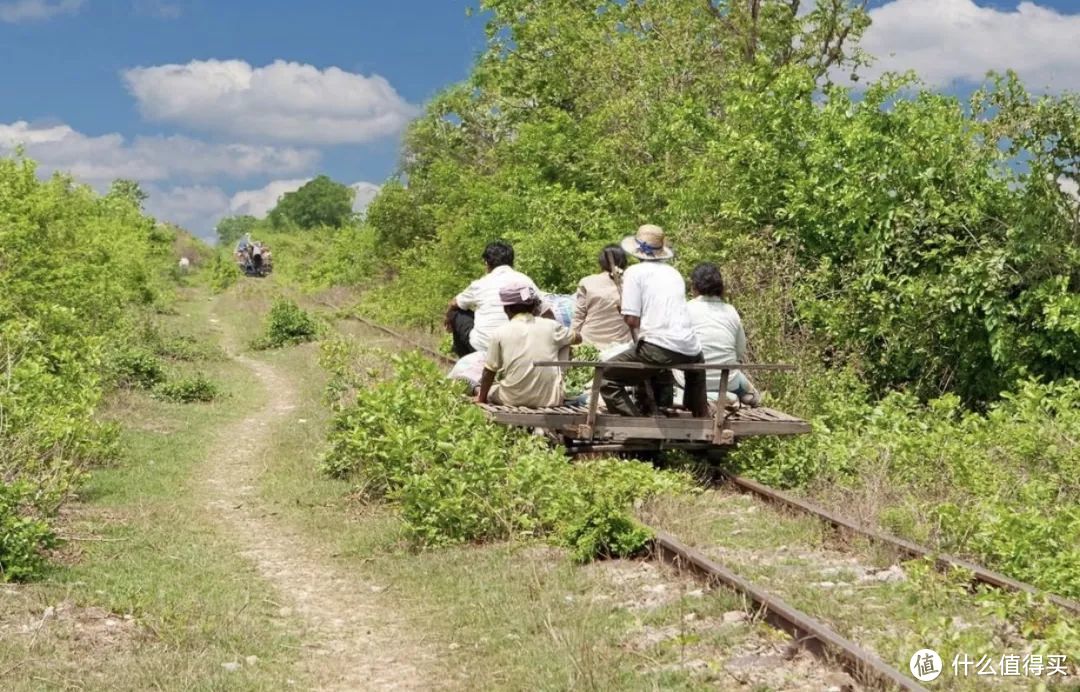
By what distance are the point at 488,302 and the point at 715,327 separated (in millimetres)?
2622

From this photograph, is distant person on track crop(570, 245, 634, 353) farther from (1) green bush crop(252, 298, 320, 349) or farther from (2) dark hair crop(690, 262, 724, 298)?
(1) green bush crop(252, 298, 320, 349)

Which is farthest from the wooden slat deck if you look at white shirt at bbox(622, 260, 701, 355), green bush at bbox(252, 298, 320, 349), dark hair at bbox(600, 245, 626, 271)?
green bush at bbox(252, 298, 320, 349)

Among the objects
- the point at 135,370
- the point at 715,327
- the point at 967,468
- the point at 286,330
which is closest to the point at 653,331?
the point at 715,327

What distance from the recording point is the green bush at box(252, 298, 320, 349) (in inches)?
1040

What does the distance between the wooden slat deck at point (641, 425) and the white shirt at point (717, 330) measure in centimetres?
55

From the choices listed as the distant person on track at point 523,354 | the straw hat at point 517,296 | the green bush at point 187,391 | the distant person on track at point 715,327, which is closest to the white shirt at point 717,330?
the distant person on track at point 715,327

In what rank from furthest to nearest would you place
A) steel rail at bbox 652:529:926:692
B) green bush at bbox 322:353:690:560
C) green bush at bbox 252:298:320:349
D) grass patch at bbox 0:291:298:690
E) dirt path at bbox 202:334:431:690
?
green bush at bbox 252:298:320:349 < green bush at bbox 322:353:690:560 < dirt path at bbox 202:334:431:690 < grass patch at bbox 0:291:298:690 < steel rail at bbox 652:529:926:692

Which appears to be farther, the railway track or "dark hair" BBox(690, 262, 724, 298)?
"dark hair" BBox(690, 262, 724, 298)

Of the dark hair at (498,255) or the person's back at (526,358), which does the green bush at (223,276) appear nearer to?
the dark hair at (498,255)

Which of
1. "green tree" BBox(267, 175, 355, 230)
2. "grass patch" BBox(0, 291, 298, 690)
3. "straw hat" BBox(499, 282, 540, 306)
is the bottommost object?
"grass patch" BBox(0, 291, 298, 690)

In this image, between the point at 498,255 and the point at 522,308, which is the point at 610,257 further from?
the point at 522,308

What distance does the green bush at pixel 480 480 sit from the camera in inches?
331

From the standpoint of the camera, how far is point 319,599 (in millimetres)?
8109

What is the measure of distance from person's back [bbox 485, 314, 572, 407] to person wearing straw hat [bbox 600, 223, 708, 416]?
22.1 inches
